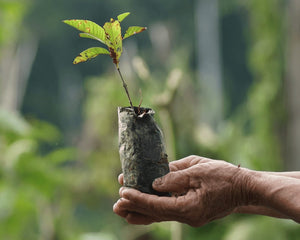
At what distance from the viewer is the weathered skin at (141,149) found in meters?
1.74

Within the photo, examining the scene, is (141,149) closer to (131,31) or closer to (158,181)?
(158,181)

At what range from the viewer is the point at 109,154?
9.08 m

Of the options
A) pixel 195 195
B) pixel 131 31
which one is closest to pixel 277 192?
pixel 195 195

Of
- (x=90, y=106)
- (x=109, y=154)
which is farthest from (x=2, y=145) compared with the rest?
(x=90, y=106)

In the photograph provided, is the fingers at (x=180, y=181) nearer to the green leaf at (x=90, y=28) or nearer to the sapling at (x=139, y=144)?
the sapling at (x=139, y=144)

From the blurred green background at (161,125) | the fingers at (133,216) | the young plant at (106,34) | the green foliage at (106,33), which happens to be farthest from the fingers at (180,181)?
the blurred green background at (161,125)

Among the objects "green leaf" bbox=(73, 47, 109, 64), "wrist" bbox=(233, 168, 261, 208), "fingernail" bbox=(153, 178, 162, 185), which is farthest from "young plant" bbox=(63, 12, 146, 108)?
"wrist" bbox=(233, 168, 261, 208)

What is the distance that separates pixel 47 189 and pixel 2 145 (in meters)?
0.80

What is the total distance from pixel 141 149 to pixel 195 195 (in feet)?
0.75

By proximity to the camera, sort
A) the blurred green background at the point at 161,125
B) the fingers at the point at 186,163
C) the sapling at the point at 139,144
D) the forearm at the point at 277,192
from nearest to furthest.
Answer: the forearm at the point at 277,192 < the sapling at the point at 139,144 < the fingers at the point at 186,163 < the blurred green background at the point at 161,125

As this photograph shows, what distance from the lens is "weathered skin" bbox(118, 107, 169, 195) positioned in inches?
68.6

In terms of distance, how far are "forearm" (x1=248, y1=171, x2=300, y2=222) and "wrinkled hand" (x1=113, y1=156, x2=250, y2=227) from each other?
36mm

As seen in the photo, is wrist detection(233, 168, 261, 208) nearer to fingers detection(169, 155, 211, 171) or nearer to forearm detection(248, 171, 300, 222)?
forearm detection(248, 171, 300, 222)

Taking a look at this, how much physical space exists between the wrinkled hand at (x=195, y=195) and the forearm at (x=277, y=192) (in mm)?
36
